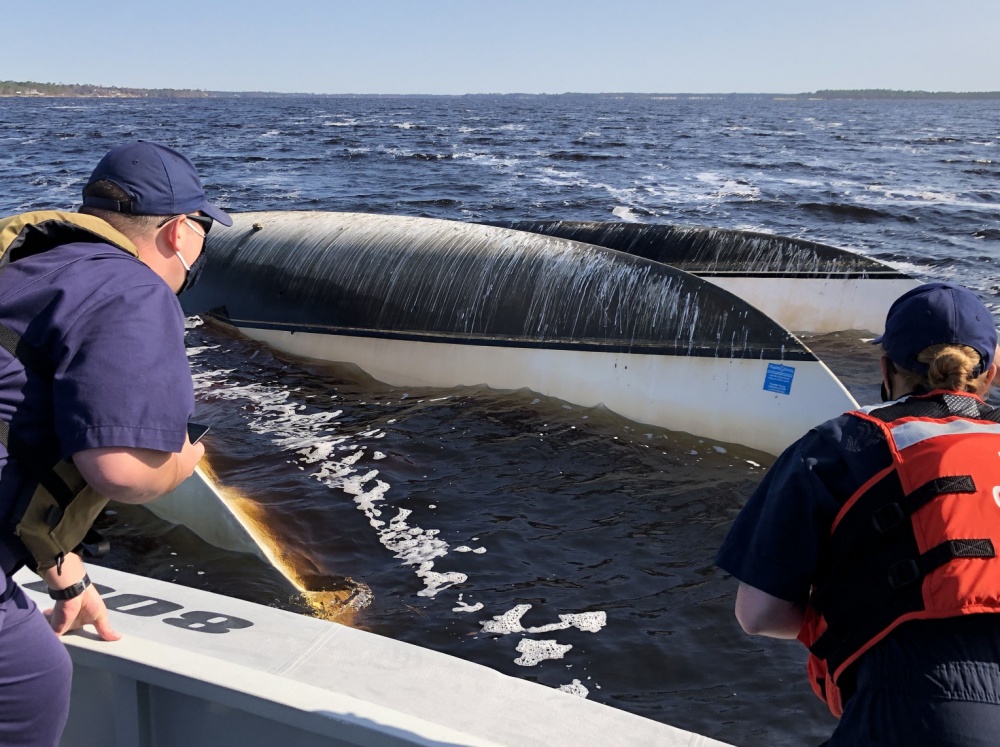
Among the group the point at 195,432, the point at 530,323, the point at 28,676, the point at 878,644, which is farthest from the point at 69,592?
the point at 530,323

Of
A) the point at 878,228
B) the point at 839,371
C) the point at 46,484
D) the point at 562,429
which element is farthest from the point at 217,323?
the point at 878,228

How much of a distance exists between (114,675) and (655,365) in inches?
224

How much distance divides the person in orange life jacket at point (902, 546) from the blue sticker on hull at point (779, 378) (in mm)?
5162

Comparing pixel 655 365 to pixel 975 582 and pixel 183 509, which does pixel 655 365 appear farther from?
pixel 975 582

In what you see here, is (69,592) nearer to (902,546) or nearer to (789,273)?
(902,546)

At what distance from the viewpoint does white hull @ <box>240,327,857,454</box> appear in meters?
7.16

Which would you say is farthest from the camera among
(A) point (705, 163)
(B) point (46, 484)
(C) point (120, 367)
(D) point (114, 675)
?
(A) point (705, 163)

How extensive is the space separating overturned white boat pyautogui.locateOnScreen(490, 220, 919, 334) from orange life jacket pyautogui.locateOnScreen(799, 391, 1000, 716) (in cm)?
915

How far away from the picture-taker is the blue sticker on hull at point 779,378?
7137 millimetres

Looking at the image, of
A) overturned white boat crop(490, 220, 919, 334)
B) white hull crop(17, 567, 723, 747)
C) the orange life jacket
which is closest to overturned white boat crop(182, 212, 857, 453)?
overturned white boat crop(490, 220, 919, 334)

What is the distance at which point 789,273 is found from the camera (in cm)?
1089

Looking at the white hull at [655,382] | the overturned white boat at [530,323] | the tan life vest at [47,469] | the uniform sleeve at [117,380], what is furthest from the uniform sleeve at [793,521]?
the overturned white boat at [530,323]

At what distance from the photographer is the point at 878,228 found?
1936 centimetres

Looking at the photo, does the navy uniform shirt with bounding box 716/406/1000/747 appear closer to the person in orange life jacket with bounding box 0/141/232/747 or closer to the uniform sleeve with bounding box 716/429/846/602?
the uniform sleeve with bounding box 716/429/846/602
